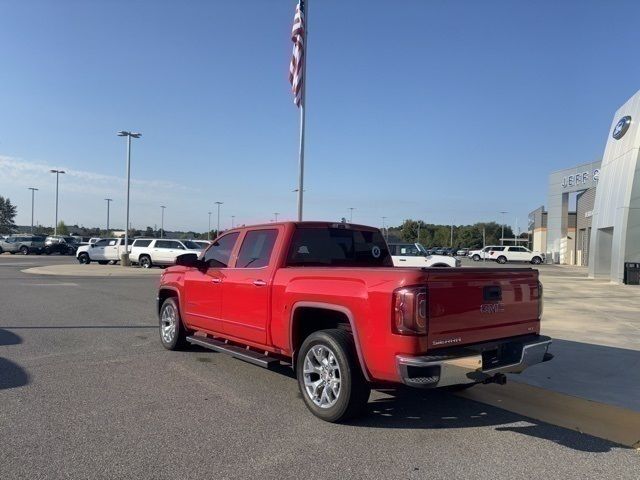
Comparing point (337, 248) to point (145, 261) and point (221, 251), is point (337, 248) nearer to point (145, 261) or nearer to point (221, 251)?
point (221, 251)

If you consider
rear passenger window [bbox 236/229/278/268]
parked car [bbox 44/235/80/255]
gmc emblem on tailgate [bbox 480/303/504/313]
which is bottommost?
parked car [bbox 44/235/80/255]

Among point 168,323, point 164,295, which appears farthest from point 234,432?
point 164,295

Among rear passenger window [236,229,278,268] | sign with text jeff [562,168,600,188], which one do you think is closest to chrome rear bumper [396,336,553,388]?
rear passenger window [236,229,278,268]

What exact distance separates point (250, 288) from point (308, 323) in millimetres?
929

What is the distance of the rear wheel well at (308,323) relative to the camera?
5.19 m

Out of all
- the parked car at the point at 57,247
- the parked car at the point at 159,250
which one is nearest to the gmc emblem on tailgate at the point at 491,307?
the parked car at the point at 159,250

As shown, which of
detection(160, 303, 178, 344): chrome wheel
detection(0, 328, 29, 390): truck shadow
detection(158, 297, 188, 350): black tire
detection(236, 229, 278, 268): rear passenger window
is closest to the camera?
detection(0, 328, 29, 390): truck shadow

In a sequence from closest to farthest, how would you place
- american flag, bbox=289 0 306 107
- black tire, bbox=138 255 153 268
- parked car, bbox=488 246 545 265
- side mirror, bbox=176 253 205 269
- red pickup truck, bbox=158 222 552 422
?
red pickup truck, bbox=158 222 552 422 → side mirror, bbox=176 253 205 269 → american flag, bbox=289 0 306 107 → black tire, bbox=138 255 153 268 → parked car, bbox=488 246 545 265

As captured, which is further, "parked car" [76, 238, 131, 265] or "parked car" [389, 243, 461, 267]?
"parked car" [76, 238, 131, 265]

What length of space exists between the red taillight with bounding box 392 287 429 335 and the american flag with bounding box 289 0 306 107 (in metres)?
14.0

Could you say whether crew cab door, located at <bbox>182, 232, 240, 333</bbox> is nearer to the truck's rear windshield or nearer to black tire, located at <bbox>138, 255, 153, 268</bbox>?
the truck's rear windshield

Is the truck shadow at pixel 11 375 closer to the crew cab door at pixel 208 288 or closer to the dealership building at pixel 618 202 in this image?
the crew cab door at pixel 208 288

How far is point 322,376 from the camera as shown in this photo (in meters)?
5.01

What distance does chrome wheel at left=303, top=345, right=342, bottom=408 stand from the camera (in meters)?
4.87
